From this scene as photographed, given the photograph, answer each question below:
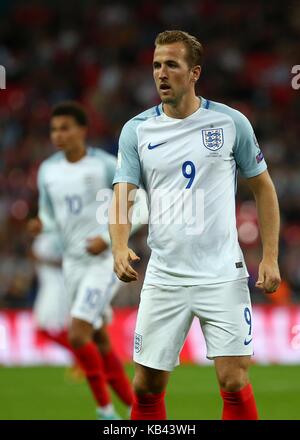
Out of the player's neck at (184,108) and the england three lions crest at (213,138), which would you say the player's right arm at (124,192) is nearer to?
the player's neck at (184,108)

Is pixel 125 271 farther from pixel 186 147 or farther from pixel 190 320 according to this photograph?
pixel 186 147

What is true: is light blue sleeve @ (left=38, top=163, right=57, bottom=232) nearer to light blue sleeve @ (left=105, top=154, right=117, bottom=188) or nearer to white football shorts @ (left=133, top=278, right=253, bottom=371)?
light blue sleeve @ (left=105, top=154, right=117, bottom=188)

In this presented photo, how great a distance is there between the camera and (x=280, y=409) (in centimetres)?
877

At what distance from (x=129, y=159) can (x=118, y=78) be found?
1406 centimetres

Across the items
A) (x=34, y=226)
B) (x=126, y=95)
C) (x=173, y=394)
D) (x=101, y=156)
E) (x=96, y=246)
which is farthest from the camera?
(x=126, y=95)

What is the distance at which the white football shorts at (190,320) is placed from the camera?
550 centimetres

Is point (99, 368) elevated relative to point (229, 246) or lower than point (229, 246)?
lower

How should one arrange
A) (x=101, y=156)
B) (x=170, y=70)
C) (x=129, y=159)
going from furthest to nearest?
(x=101, y=156), (x=129, y=159), (x=170, y=70)

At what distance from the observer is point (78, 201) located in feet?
28.3

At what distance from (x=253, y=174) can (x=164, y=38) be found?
2.86 ft

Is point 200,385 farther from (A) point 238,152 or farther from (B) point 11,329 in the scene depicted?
(A) point 238,152

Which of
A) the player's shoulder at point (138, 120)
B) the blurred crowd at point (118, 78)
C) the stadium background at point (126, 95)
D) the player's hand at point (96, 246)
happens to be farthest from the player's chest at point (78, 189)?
the blurred crowd at point (118, 78)

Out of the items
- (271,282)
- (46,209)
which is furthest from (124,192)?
(46,209)
